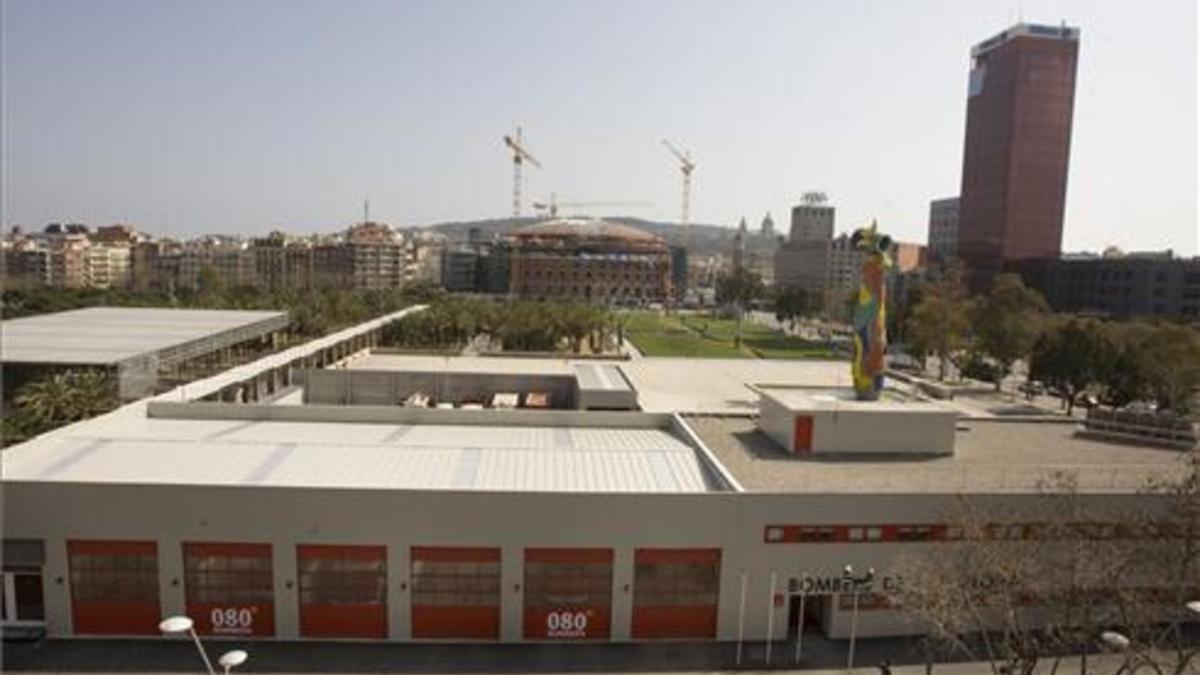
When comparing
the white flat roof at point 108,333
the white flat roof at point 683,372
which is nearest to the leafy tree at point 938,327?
the white flat roof at point 683,372

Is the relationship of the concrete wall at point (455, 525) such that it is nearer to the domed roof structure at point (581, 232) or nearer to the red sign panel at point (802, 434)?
the red sign panel at point (802, 434)

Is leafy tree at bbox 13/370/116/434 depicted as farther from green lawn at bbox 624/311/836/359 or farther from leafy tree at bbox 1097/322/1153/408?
green lawn at bbox 624/311/836/359

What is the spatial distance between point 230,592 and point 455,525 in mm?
5489

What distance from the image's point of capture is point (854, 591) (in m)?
20.8

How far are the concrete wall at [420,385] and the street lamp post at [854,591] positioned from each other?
2351 centimetres

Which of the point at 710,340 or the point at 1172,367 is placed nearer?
the point at 1172,367

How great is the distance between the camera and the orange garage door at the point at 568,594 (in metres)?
20.7

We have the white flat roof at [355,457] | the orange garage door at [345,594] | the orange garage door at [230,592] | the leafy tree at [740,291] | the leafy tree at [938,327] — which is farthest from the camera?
A: the leafy tree at [740,291]

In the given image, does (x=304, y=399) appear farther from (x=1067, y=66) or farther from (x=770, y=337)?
(x=1067, y=66)

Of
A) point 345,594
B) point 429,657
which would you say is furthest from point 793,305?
point 429,657

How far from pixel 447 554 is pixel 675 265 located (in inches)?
7137

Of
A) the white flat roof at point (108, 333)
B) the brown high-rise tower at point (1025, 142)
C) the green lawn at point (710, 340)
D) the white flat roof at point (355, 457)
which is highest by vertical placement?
the brown high-rise tower at point (1025, 142)

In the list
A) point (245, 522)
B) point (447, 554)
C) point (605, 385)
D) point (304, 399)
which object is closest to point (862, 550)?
point (447, 554)

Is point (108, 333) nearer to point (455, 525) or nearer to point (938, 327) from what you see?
point (455, 525)
